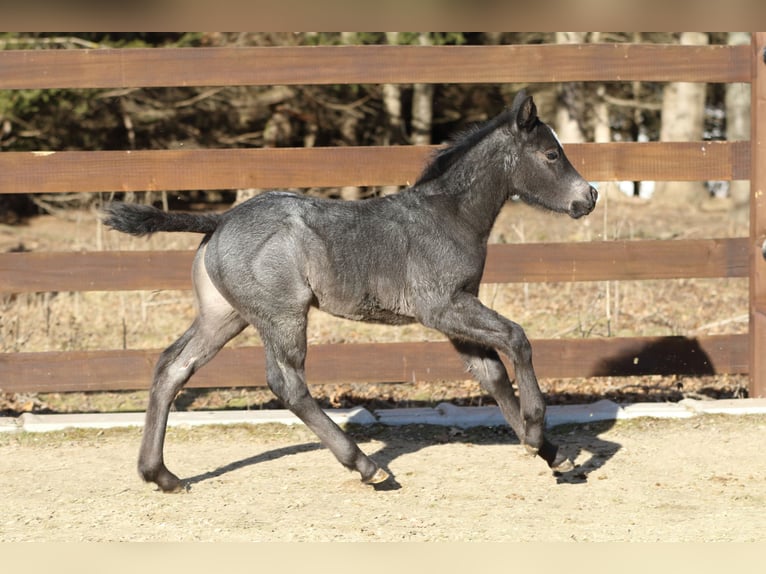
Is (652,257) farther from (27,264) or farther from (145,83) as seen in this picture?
(27,264)

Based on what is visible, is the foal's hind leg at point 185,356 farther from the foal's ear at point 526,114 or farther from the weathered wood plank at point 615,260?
the weathered wood plank at point 615,260

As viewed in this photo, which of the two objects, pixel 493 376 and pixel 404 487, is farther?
pixel 493 376

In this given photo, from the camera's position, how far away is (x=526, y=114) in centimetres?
516

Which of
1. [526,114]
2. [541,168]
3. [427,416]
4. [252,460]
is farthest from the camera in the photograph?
[427,416]

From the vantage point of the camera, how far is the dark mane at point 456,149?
5.35 m

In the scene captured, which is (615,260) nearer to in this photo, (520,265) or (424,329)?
(520,265)

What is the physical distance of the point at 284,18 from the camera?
5980 mm

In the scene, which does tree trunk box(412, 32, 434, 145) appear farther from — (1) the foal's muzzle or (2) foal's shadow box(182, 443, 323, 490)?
(1) the foal's muzzle

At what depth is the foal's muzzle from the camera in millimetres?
5203

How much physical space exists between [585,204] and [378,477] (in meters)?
1.73

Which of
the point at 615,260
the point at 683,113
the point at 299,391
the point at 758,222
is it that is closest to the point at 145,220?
the point at 299,391

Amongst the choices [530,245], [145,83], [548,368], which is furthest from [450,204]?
[145,83]

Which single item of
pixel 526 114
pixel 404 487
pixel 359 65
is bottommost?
pixel 404 487

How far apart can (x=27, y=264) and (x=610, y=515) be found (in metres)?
3.92
